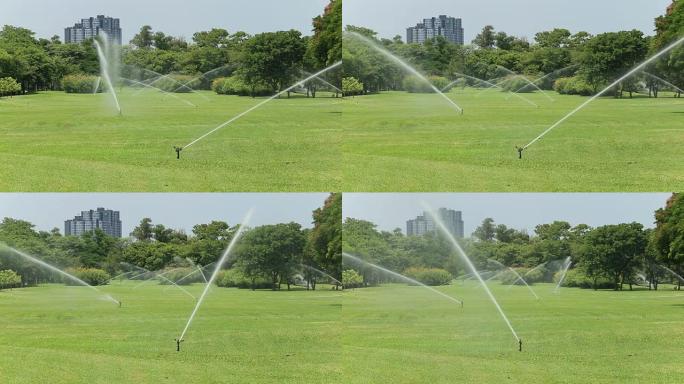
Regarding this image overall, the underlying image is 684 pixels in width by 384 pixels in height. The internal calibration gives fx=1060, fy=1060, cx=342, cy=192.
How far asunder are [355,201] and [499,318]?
11.3ft

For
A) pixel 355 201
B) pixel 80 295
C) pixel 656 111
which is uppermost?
pixel 656 111

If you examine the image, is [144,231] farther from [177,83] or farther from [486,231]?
[486,231]

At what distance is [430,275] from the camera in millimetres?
19422

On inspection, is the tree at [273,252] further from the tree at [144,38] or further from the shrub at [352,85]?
the tree at [144,38]

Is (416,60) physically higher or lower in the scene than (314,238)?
higher

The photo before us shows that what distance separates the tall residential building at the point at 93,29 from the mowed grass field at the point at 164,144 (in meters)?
1.05

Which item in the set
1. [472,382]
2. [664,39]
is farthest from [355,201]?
[664,39]

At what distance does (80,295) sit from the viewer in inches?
785

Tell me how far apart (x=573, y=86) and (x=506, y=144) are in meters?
1.75

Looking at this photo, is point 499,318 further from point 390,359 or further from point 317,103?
point 317,103

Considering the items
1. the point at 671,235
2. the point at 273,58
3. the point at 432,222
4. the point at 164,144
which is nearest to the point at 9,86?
the point at 164,144

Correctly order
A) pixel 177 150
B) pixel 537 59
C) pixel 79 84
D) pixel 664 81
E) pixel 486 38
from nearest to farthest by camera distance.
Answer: pixel 177 150, pixel 486 38, pixel 537 59, pixel 664 81, pixel 79 84

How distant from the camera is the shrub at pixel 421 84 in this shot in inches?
773

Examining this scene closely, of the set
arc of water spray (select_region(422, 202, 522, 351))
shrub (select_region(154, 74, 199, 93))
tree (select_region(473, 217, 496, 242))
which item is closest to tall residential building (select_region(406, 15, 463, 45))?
arc of water spray (select_region(422, 202, 522, 351))
